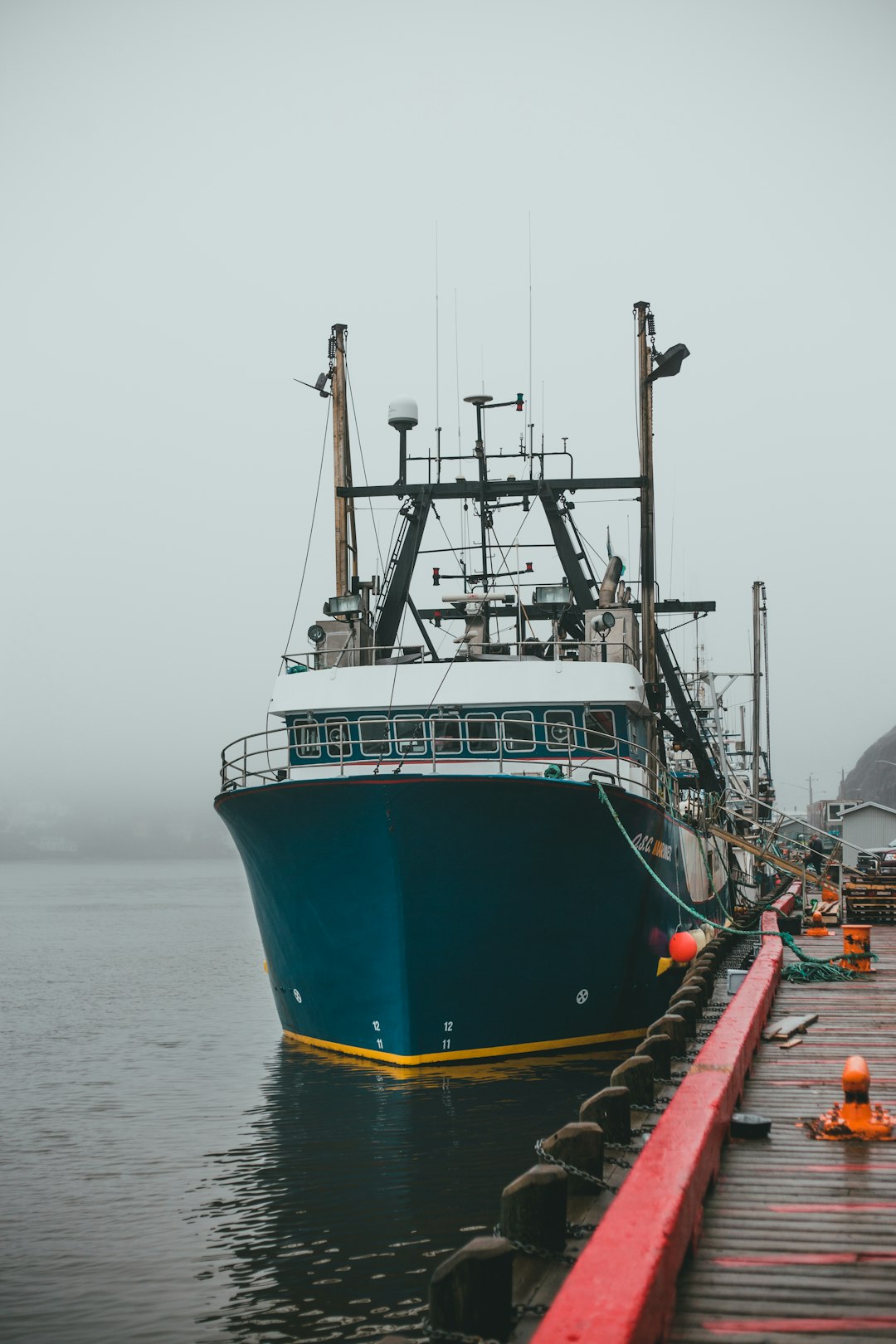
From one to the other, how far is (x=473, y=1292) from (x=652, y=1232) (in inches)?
32.2

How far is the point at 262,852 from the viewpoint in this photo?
1656 centimetres

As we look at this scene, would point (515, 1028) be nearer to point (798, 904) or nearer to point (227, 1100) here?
point (227, 1100)

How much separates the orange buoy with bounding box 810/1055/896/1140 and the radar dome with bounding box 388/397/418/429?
55.8 feet

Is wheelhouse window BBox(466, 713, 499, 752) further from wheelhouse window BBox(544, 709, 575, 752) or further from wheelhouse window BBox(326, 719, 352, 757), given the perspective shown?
wheelhouse window BBox(326, 719, 352, 757)

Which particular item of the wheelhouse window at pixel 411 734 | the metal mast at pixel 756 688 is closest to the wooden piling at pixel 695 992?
the wheelhouse window at pixel 411 734

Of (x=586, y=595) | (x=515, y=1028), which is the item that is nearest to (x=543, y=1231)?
(x=515, y=1028)

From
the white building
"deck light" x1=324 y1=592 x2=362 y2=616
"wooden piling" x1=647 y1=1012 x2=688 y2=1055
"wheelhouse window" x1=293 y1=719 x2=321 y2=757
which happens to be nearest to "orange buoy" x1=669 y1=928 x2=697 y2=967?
"wooden piling" x1=647 y1=1012 x2=688 y2=1055

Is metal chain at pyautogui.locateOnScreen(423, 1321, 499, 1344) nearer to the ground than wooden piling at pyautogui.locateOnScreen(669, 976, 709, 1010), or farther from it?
farther from it

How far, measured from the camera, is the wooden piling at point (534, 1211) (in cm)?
579

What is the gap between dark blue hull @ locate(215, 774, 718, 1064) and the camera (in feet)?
47.2

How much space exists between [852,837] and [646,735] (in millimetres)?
51096

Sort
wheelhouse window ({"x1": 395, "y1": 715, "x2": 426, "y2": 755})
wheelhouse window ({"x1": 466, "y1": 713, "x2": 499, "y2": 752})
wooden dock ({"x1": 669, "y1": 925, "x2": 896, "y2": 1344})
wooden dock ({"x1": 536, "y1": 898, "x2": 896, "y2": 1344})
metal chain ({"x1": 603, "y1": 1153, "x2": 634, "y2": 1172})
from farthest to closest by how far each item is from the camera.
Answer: wheelhouse window ({"x1": 466, "y1": 713, "x2": 499, "y2": 752}) < wheelhouse window ({"x1": 395, "y1": 715, "x2": 426, "y2": 755}) < metal chain ({"x1": 603, "y1": 1153, "x2": 634, "y2": 1172}) < wooden dock ({"x1": 669, "y1": 925, "x2": 896, "y2": 1344}) < wooden dock ({"x1": 536, "y1": 898, "x2": 896, "y2": 1344})

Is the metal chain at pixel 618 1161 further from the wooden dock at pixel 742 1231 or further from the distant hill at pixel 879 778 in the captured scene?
the distant hill at pixel 879 778

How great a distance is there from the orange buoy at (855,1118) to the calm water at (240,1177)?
2.97 meters
